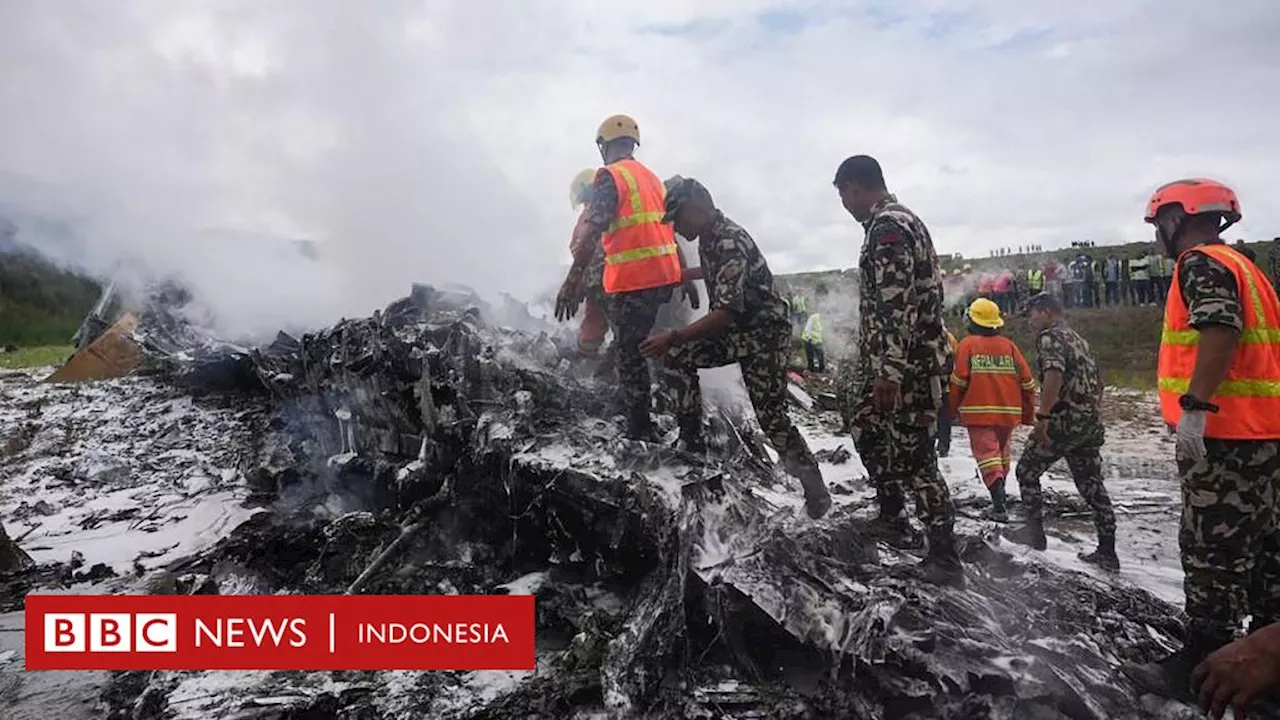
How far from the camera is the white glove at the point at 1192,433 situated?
2.37 meters

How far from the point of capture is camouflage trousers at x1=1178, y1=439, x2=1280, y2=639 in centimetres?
240

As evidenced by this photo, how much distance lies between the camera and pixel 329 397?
592cm

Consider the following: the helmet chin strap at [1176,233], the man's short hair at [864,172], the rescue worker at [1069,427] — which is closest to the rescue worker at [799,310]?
the rescue worker at [1069,427]

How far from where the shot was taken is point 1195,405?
2.35m

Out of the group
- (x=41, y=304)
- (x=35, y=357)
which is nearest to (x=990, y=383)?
(x=35, y=357)

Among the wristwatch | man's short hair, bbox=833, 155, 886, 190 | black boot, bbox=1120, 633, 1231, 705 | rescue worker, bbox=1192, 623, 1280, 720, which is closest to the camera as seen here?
rescue worker, bbox=1192, 623, 1280, 720

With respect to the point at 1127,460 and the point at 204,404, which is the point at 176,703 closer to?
the point at 204,404

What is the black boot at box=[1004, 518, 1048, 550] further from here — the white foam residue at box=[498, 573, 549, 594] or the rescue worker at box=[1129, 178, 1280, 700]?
the white foam residue at box=[498, 573, 549, 594]

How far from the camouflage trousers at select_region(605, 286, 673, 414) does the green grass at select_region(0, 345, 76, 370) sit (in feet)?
40.2

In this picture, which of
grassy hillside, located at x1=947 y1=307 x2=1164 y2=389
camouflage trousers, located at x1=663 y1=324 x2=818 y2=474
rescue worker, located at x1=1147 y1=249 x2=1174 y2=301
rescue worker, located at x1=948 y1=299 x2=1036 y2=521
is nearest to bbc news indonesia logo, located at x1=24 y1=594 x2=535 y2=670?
camouflage trousers, located at x1=663 y1=324 x2=818 y2=474

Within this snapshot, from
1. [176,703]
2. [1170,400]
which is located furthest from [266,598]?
[1170,400]

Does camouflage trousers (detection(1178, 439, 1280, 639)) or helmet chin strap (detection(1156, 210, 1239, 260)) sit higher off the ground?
helmet chin strap (detection(1156, 210, 1239, 260))

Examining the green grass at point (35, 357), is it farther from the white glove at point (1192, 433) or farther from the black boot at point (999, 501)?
the white glove at point (1192, 433)

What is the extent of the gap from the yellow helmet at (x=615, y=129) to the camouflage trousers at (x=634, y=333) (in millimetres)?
1058
